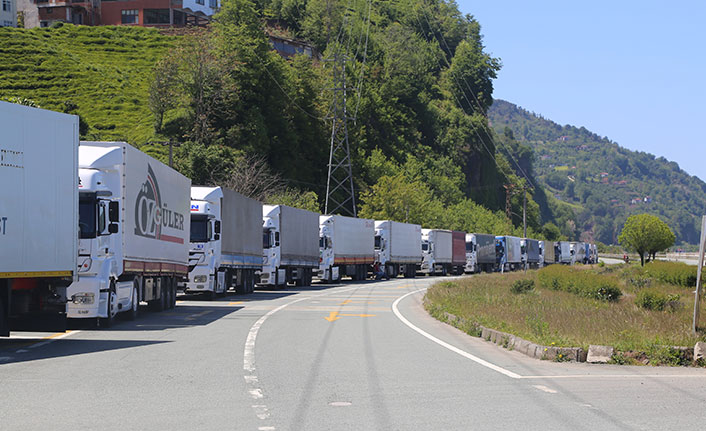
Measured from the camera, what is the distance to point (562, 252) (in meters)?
116

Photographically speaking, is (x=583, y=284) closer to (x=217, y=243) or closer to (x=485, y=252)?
(x=217, y=243)

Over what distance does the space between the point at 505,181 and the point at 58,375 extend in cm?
15320

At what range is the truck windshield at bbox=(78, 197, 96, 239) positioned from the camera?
17.9 m

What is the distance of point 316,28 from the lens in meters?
137

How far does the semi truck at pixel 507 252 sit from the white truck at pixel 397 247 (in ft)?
53.0

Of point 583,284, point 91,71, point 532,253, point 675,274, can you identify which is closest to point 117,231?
point 583,284

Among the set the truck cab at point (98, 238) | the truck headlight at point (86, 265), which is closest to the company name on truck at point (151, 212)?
the truck cab at point (98, 238)

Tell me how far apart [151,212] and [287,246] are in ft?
62.2

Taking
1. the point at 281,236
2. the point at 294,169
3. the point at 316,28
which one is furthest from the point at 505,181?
the point at 281,236

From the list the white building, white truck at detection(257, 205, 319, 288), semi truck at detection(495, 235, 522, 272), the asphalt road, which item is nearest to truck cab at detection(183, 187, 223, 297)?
white truck at detection(257, 205, 319, 288)

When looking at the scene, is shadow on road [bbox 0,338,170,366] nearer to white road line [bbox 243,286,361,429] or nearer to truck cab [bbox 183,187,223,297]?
white road line [bbox 243,286,361,429]

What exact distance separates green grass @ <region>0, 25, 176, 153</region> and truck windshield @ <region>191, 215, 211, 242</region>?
47133 millimetres

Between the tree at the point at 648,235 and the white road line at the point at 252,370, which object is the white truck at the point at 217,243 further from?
the tree at the point at 648,235

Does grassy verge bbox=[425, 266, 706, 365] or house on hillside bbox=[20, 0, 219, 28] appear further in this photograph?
house on hillside bbox=[20, 0, 219, 28]
